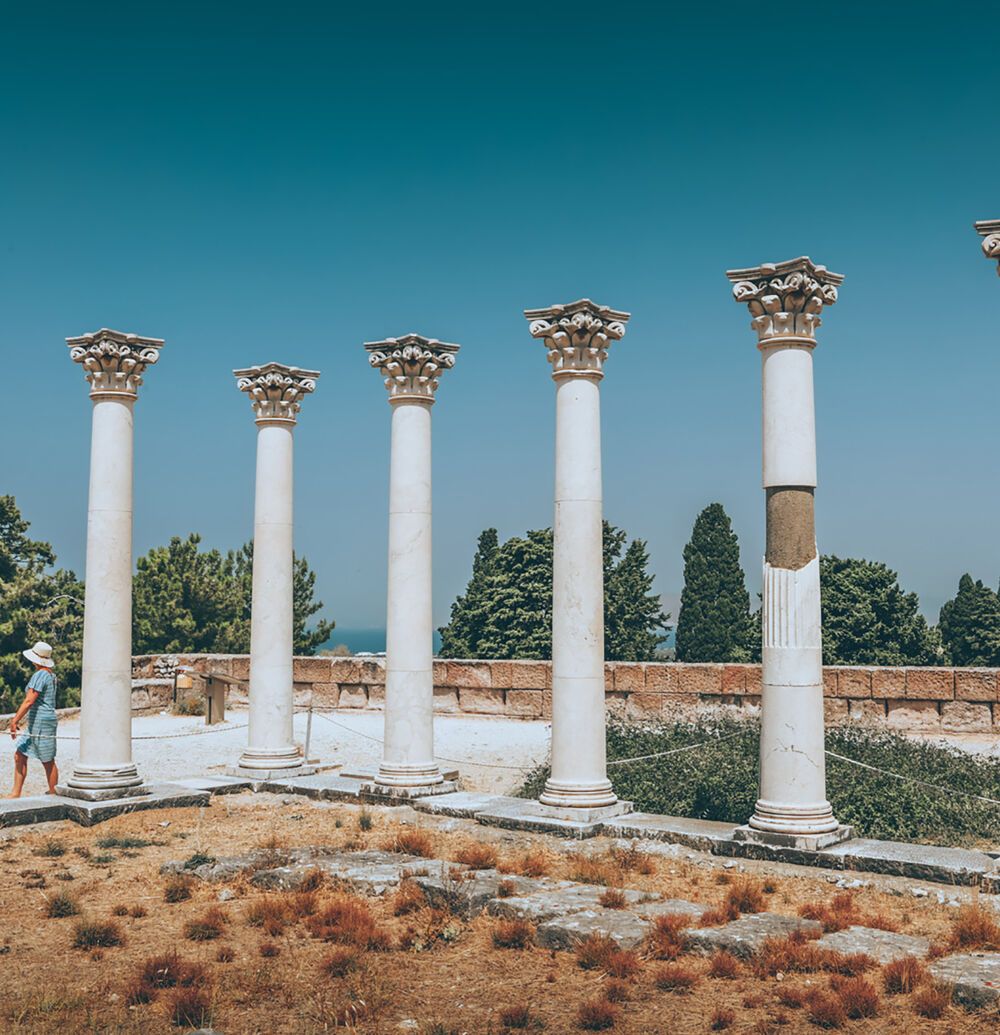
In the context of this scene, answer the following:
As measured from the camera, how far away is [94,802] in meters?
19.3

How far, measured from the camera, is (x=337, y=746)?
97.1 feet

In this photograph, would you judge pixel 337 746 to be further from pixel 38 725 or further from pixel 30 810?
pixel 30 810

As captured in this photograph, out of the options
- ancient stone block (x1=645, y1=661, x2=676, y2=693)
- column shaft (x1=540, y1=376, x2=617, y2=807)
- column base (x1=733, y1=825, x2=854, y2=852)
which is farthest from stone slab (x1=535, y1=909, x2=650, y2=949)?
ancient stone block (x1=645, y1=661, x2=676, y2=693)

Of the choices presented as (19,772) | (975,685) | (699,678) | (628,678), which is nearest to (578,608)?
(19,772)

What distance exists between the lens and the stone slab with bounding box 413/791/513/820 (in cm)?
1861

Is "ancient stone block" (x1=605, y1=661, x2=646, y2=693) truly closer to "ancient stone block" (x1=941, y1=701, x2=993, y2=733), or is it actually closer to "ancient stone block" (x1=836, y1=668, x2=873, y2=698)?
"ancient stone block" (x1=836, y1=668, x2=873, y2=698)

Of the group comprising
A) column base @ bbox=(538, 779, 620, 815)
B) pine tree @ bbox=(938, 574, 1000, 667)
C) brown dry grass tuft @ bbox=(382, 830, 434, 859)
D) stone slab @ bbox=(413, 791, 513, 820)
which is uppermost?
pine tree @ bbox=(938, 574, 1000, 667)

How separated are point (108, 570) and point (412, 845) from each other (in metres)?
7.58

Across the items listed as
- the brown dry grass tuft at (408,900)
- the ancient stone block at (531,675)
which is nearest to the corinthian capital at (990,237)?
the brown dry grass tuft at (408,900)

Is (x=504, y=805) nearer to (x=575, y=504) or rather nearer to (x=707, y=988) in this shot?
(x=575, y=504)

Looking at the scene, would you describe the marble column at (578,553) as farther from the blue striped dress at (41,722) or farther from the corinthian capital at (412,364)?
the blue striped dress at (41,722)

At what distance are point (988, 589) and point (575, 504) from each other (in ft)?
125

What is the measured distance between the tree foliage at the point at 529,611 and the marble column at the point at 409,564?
95.8ft

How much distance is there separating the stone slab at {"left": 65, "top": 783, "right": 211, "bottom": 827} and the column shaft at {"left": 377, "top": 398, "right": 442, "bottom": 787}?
3207 mm
